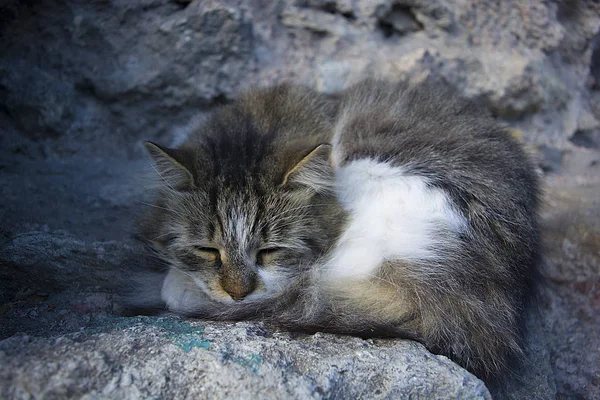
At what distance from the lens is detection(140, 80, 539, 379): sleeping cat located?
1.81m

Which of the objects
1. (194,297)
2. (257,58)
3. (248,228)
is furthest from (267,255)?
(257,58)

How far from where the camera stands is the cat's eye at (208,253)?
208 cm

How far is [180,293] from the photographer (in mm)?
2102

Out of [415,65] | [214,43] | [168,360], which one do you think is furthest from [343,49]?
[168,360]

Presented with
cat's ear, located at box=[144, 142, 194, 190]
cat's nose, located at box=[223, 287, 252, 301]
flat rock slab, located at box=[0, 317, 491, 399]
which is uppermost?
cat's ear, located at box=[144, 142, 194, 190]

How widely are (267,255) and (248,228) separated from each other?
135 millimetres

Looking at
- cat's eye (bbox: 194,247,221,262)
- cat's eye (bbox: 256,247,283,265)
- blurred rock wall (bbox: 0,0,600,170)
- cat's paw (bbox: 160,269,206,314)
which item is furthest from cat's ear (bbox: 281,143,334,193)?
blurred rock wall (bbox: 0,0,600,170)

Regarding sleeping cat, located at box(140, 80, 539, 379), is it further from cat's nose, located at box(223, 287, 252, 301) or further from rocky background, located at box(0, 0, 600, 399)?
rocky background, located at box(0, 0, 600, 399)

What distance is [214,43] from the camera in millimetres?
3051

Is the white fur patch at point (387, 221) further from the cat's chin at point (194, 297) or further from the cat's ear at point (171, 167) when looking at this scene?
the cat's ear at point (171, 167)

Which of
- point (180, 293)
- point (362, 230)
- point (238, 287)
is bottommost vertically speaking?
point (180, 293)

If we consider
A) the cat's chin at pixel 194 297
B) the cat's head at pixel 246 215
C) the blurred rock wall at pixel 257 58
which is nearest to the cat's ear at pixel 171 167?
the cat's head at pixel 246 215

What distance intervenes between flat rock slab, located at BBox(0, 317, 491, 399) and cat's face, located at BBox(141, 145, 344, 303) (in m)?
0.32

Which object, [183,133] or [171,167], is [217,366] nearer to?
[171,167]
